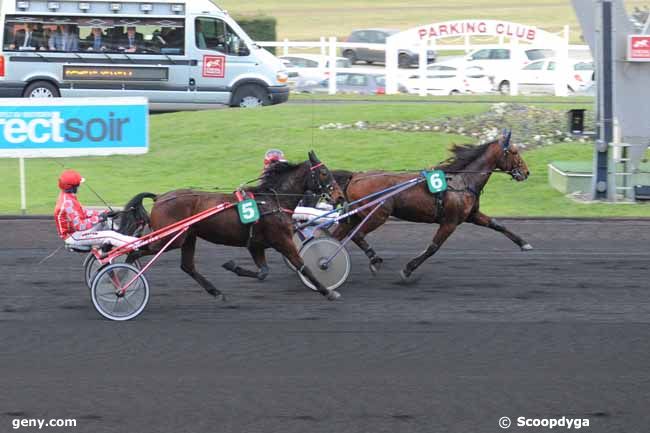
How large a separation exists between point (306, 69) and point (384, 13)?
2329 centimetres

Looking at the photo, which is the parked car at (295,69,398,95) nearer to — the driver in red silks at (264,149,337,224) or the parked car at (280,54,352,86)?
the parked car at (280,54,352,86)

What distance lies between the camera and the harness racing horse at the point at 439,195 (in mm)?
9477

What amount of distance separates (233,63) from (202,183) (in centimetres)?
602

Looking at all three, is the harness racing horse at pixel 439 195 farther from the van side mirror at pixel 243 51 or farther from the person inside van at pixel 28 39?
the person inside van at pixel 28 39

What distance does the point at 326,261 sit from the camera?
9.05 meters

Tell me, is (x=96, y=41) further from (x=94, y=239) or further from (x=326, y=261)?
(x=94, y=239)

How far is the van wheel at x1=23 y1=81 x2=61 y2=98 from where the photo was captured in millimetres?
20594

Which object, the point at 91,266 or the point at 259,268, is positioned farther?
the point at 91,266

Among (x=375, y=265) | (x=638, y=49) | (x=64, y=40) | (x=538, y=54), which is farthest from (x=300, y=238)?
(x=538, y=54)

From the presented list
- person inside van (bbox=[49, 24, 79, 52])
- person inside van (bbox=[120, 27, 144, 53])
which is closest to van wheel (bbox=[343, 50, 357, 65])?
person inside van (bbox=[120, 27, 144, 53])

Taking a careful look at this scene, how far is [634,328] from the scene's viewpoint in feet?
25.9

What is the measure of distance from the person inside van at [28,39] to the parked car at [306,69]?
7358 mm

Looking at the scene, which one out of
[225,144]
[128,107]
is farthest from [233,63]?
[128,107]

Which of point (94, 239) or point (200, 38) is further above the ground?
point (200, 38)
